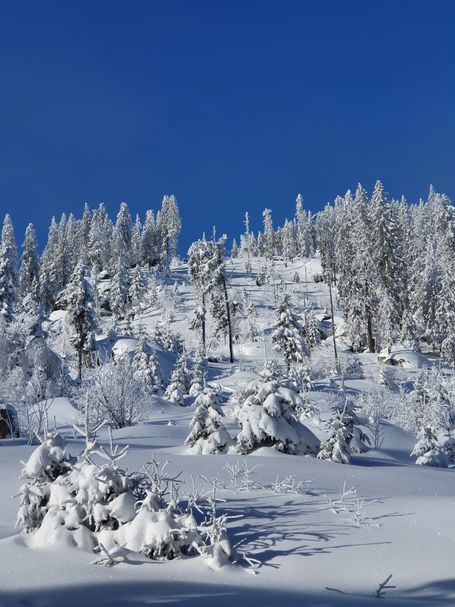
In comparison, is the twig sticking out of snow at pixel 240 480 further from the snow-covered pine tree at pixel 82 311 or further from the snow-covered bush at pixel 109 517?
the snow-covered pine tree at pixel 82 311

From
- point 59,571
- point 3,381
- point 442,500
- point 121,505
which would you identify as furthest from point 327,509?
point 3,381

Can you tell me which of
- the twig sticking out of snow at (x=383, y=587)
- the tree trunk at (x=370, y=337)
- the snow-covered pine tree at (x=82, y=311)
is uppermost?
the snow-covered pine tree at (x=82, y=311)

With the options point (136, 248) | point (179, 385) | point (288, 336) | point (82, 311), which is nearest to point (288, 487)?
point (179, 385)

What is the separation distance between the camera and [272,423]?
13406mm

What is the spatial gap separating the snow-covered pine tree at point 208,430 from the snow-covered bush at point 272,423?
1.53m

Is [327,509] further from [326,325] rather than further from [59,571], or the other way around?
[326,325]

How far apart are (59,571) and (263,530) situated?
2.35m

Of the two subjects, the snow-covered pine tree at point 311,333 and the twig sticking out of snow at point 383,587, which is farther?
the snow-covered pine tree at point 311,333

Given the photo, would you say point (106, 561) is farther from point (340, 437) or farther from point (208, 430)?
point (340, 437)

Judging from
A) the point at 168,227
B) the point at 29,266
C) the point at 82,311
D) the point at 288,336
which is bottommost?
the point at 288,336

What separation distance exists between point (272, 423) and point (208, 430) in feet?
8.95

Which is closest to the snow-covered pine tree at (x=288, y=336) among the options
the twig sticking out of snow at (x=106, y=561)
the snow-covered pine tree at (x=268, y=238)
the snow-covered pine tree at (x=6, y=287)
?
the snow-covered pine tree at (x=6, y=287)

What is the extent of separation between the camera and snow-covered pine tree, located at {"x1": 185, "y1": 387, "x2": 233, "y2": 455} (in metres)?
15.1

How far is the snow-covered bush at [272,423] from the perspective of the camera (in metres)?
13.4
